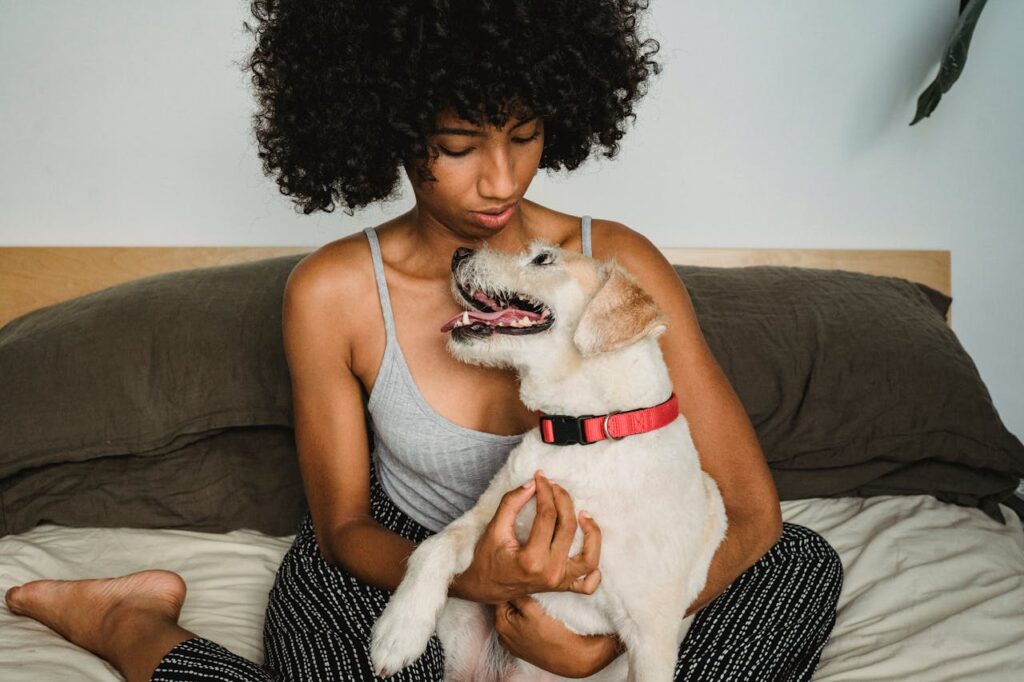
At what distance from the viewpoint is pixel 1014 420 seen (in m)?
3.25

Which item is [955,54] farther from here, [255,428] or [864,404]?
[255,428]

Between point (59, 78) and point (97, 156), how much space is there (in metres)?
0.26

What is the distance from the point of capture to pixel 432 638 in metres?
1.41

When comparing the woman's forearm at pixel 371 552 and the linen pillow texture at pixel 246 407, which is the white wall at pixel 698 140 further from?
the woman's forearm at pixel 371 552

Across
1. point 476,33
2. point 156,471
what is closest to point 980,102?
point 476,33

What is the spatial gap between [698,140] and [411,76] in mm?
1719

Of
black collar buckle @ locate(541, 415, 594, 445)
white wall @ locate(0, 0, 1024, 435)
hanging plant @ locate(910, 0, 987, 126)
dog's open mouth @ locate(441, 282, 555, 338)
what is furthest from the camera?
white wall @ locate(0, 0, 1024, 435)

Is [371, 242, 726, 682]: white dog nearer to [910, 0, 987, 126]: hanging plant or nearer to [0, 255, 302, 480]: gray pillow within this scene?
[0, 255, 302, 480]: gray pillow

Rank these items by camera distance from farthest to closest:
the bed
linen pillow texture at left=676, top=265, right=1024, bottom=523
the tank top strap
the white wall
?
the white wall
linen pillow texture at left=676, top=265, right=1024, bottom=523
the bed
the tank top strap

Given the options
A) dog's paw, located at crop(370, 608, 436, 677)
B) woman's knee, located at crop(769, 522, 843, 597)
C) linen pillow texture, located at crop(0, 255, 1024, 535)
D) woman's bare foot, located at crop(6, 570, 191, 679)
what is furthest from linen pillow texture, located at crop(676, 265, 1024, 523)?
woman's bare foot, located at crop(6, 570, 191, 679)

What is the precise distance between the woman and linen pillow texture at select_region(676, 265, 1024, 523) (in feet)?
1.87

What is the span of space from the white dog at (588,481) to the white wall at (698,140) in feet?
4.94

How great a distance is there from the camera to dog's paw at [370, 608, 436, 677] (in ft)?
3.89

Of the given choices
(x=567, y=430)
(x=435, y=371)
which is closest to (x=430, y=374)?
(x=435, y=371)
